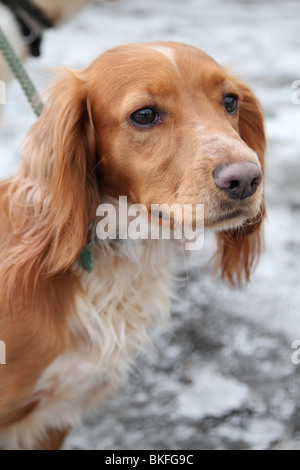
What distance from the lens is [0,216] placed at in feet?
6.76

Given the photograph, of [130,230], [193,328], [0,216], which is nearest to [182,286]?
[193,328]

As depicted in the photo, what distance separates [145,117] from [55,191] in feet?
1.21

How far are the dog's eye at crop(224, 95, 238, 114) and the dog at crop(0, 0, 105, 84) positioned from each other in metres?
2.07

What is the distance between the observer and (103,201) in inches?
79.7

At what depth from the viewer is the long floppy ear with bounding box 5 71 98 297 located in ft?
6.20

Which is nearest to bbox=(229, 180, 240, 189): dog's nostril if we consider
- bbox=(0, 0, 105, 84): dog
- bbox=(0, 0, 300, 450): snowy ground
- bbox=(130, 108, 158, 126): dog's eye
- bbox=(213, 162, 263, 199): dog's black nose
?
bbox=(213, 162, 263, 199): dog's black nose

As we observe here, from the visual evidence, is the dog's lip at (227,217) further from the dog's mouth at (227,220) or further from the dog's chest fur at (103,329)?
the dog's chest fur at (103,329)

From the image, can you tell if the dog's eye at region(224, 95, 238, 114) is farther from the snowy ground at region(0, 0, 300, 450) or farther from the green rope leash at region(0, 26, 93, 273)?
the green rope leash at region(0, 26, 93, 273)

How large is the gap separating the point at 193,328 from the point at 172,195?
4.18 feet

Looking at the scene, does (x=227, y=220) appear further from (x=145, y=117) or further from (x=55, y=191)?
(x=55, y=191)

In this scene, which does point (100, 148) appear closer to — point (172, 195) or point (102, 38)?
point (172, 195)

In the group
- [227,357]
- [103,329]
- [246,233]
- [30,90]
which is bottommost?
[227,357]

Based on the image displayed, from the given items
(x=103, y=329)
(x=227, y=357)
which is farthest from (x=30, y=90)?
(x=227, y=357)

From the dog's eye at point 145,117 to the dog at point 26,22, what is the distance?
2.09m
